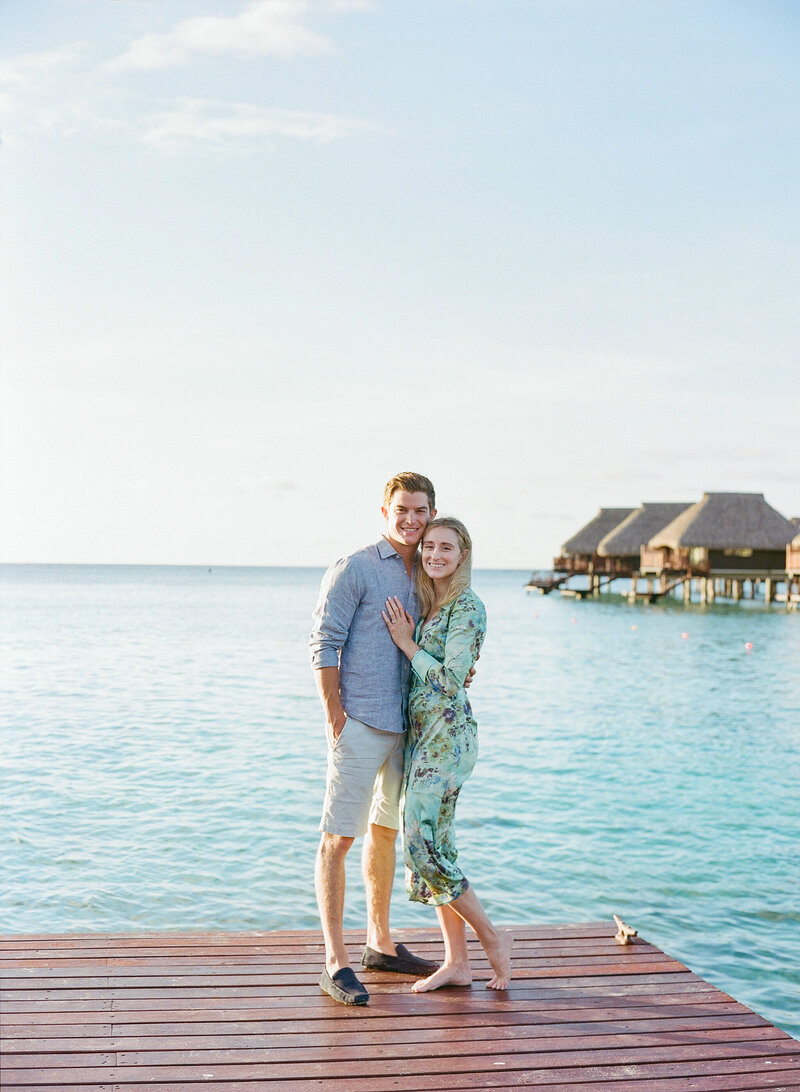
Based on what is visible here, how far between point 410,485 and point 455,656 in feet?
2.16

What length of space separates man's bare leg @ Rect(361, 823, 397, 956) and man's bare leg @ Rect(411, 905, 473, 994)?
0.75 ft

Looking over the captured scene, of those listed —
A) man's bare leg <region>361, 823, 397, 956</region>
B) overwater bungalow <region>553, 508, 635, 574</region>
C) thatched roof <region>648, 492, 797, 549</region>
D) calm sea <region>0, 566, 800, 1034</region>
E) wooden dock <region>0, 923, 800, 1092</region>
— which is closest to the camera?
wooden dock <region>0, 923, 800, 1092</region>

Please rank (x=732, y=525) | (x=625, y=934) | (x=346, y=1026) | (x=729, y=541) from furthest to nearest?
(x=732, y=525)
(x=729, y=541)
(x=625, y=934)
(x=346, y=1026)

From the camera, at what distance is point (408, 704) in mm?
3812

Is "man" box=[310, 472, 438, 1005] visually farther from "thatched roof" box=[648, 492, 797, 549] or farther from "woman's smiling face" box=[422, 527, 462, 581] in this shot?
"thatched roof" box=[648, 492, 797, 549]

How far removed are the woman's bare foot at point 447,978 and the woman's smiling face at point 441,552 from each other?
1456 millimetres

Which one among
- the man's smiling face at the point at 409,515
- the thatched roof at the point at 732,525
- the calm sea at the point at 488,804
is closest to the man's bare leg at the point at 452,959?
the man's smiling face at the point at 409,515

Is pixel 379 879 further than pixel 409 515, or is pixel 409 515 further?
pixel 379 879

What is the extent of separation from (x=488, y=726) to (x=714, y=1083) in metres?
11.9

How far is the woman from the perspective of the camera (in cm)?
366

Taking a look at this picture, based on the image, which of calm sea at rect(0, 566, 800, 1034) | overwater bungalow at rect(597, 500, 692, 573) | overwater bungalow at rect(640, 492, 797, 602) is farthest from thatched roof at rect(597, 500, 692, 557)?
calm sea at rect(0, 566, 800, 1034)

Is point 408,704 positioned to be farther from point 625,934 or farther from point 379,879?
point 625,934

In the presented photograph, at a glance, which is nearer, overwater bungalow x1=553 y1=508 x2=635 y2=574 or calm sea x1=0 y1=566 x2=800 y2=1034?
calm sea x1=0 y1=566 x2=800 y2=1034

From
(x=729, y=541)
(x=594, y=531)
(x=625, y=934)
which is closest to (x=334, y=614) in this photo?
(x=625, y=934)
